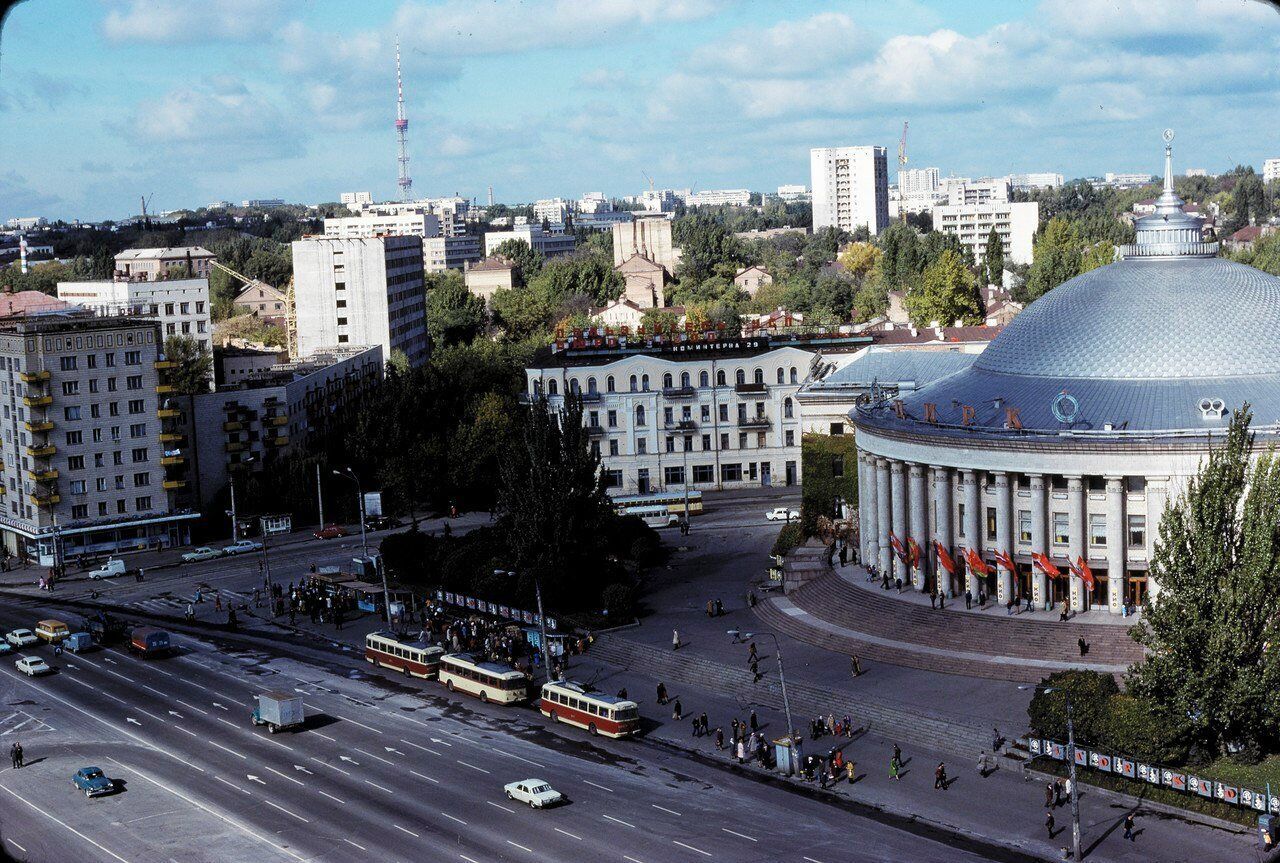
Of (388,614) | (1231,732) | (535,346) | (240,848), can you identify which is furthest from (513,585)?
(535,346)

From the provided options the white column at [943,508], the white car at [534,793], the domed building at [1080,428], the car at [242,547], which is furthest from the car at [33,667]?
the white column at [943,508]

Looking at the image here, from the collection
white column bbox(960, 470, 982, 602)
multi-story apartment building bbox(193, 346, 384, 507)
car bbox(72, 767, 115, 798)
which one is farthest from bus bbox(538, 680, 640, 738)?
multi-story apartment building bbox(193, 346, 384, 507)

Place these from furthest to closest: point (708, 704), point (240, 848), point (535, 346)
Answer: point (535, 346) < point (708, 704) < point (240, 848)

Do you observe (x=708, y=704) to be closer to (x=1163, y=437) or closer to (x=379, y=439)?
(x=1163, y=437)

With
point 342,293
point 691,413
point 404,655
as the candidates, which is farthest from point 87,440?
point 342,293

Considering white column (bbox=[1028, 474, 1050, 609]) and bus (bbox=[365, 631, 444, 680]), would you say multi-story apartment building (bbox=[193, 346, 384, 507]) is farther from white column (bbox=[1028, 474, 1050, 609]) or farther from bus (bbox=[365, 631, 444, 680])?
white column (bbox=[1028, 474, 1050, 609])

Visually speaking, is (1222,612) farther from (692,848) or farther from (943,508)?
(943,508)
